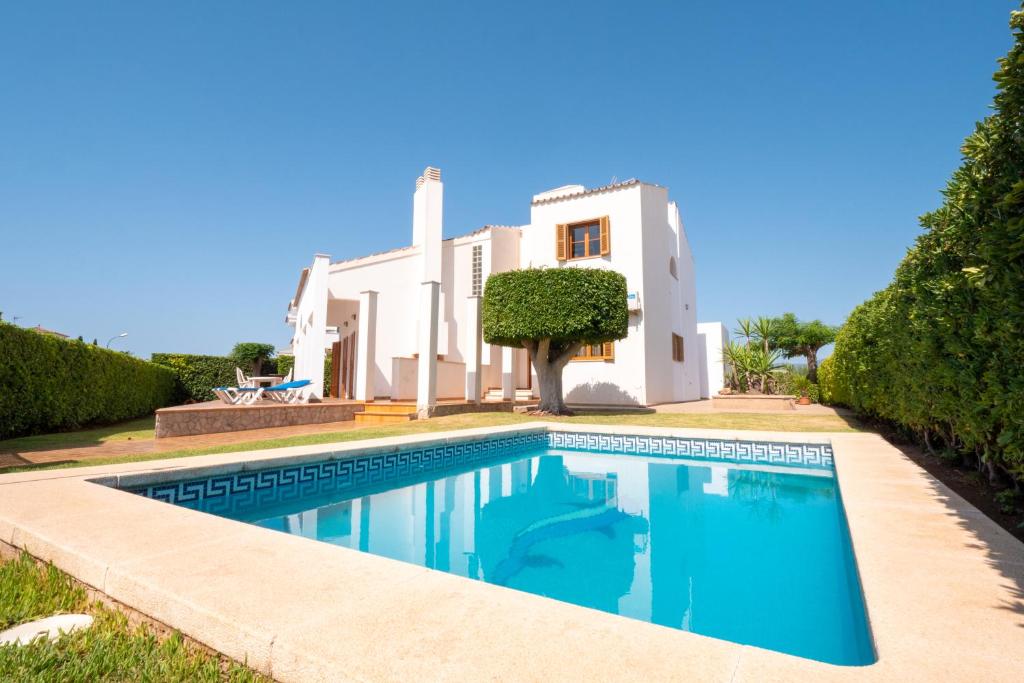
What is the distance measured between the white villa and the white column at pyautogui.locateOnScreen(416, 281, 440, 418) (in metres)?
1.93

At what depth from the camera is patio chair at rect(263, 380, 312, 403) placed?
13.4 m

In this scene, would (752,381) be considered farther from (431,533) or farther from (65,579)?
(65,579)

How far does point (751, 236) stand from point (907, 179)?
753 centimetres

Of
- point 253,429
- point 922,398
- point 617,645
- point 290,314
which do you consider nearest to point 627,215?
point 922,398

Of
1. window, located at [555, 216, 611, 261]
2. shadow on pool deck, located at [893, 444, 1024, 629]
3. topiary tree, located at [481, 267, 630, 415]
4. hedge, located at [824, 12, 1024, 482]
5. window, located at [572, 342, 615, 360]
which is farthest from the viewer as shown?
window, located at [555, 216, 611, 261]

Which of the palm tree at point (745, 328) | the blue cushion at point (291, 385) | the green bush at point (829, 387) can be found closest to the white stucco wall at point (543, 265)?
the blue cushion at point (291, 385)

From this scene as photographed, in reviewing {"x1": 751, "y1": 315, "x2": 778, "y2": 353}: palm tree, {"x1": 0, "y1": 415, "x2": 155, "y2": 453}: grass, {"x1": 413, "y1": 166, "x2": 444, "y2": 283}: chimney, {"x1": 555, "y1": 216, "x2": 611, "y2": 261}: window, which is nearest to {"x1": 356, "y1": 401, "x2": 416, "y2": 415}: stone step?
{"x1": 0, "y1": 415, "x2": 155, "y2": 453}: grass

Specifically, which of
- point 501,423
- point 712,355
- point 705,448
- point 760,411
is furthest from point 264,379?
point 712,355

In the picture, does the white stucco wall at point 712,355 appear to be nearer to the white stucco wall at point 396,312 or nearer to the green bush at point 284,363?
the white stucco wall at point 396,312

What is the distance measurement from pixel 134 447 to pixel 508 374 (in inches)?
406

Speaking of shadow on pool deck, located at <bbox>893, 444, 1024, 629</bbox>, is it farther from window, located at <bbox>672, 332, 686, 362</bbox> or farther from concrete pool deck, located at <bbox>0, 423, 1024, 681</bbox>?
window, located at <bbox>672, 332, 686, 362</bbox>

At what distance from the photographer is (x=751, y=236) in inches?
875

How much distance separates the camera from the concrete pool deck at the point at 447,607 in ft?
4.85

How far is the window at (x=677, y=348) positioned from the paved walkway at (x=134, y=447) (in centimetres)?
1416
